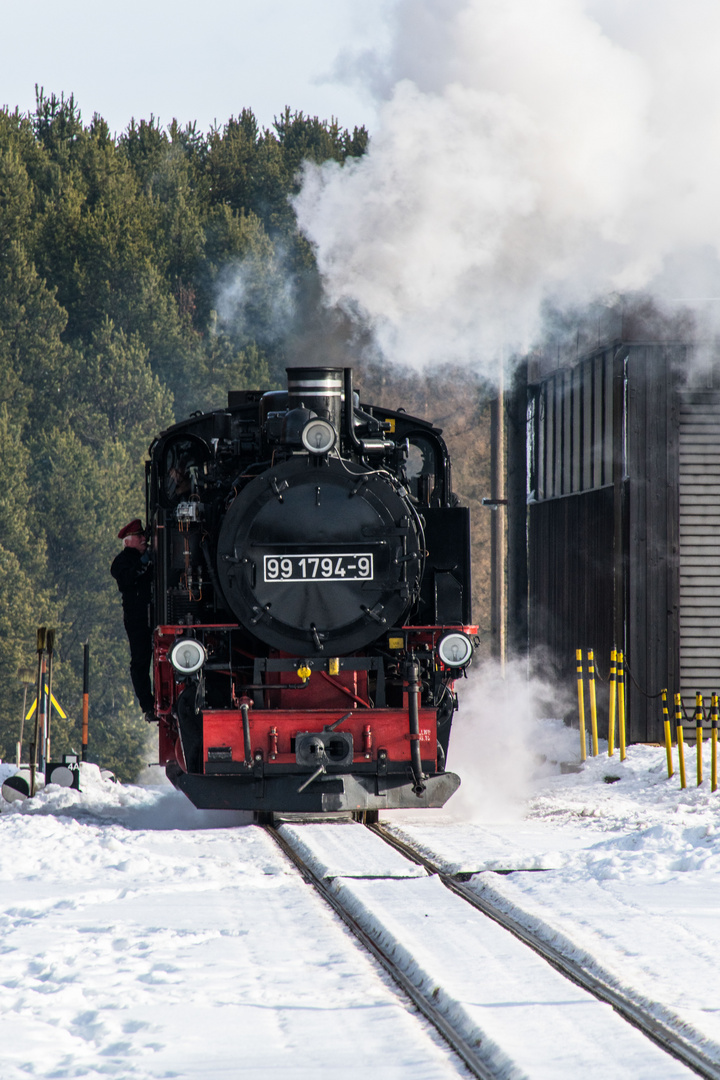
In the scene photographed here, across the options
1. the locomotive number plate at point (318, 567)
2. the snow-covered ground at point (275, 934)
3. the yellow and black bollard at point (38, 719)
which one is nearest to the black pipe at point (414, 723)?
the snow-covered ground at point (275, 934)

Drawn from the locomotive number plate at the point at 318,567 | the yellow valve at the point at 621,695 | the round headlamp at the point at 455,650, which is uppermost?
the locomotive number plate at the point at 318,567

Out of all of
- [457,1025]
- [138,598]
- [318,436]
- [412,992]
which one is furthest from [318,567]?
[457,1025]

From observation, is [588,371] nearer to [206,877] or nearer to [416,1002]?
[206,877]

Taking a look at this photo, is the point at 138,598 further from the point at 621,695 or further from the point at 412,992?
the point at 412,992

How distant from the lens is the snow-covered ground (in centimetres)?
417

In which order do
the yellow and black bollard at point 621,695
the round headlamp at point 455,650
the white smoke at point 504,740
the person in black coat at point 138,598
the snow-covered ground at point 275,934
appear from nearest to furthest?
the snow-covered ground at point 275,934 < the round headlamp at point 455,650 < the person in black coat at point 138,598 < the white smoke at point 504,740 < the yellow and black bollard at point 621,695

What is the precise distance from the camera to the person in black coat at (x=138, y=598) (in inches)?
426

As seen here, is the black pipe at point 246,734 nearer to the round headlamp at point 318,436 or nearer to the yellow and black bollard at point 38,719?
the round headlamp at point 318,436

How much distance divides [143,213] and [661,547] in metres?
29.8

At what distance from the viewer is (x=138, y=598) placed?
10.9 m

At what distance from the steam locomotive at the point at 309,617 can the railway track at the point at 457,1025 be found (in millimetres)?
2012

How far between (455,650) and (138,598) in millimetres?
2751

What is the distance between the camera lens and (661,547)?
14.1 m

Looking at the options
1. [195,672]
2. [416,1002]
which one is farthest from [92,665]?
[416,1002]
